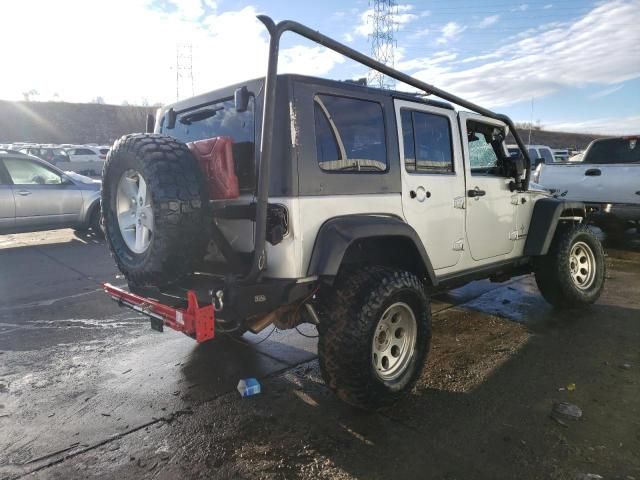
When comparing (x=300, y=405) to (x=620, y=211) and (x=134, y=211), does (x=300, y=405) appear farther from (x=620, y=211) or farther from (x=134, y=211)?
(x=620, y=211)

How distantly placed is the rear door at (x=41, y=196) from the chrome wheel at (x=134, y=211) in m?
6.71

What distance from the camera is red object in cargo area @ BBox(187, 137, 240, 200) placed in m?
2.87

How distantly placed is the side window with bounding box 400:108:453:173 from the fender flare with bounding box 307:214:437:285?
64 centimetres

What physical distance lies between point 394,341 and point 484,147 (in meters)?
2.28

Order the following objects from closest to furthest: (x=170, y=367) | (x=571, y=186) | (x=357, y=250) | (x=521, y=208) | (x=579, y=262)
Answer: (x=357, y=250) < (x=170, y=367) < (x=521, y=208) < (x=579, y=262) < (x=571, y=186)

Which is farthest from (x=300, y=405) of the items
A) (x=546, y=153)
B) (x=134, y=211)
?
(x=546, y=153)

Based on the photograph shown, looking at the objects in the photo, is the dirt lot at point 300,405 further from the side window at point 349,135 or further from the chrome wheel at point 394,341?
the side window at point 349,135

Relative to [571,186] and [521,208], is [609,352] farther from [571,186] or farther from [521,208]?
[571,186]

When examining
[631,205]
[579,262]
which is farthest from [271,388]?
[631,205]

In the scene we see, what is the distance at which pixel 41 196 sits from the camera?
28.8 feet

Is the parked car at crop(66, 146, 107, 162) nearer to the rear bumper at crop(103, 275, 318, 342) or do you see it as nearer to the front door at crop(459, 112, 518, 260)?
the front door at crop(459, 112, 518, 260)

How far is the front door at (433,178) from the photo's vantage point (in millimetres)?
3512

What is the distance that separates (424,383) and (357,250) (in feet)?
3.74

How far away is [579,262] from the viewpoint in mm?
5328
